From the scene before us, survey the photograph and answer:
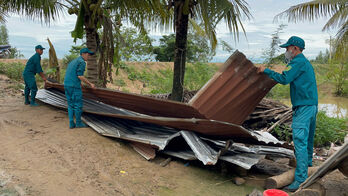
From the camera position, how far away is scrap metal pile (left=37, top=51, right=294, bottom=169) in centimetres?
366

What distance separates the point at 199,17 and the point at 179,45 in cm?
82

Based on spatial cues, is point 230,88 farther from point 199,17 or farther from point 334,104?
point 334,104

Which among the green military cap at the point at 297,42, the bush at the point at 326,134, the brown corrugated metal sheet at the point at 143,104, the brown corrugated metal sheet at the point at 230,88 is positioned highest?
the green military cap at the point at 297,42

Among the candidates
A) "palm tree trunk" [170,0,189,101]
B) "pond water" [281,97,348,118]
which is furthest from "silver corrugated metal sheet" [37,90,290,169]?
"pond water" [281,97,348,118]

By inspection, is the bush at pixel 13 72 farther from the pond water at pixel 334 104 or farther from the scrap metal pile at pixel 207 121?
the pond water at pixel 334 104

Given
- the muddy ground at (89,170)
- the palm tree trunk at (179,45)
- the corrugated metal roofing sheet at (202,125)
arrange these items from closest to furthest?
1. the muddy ground at (89,170)
2. the corrugated metal roofing sheet at (202,125)
3. the palm tree trunk at (179,45)

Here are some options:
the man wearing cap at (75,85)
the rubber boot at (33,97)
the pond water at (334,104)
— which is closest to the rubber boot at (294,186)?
the man wearing cap at (75,85)

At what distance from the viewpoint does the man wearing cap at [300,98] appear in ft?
11.1

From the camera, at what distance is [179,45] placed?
22.1ft

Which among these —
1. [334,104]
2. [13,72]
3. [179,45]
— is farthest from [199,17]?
[334,104]

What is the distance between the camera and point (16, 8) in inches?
270

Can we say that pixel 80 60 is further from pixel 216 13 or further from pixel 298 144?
pixel 298 144

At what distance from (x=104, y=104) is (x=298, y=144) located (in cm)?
340

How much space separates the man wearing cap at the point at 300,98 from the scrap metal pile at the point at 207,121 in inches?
18.8
